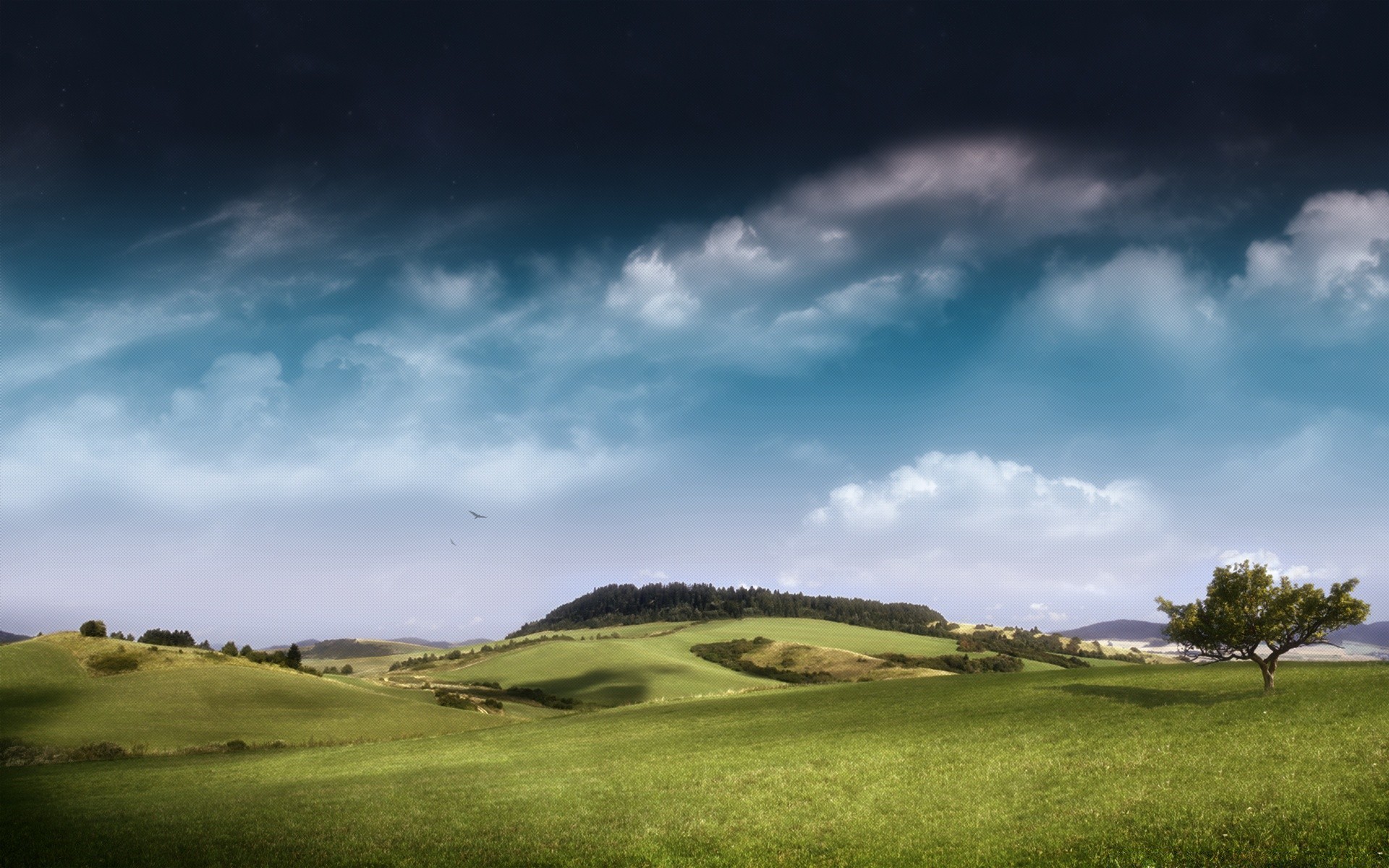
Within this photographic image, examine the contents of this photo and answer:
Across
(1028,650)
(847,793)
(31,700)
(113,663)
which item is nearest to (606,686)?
(113,663)

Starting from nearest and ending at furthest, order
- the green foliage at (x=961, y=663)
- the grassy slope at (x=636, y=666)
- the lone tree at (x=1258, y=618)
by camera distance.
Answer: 1. the lone tree at (x=1258, y=618)
2. the grassy slope at (x=636, y=666)
3. the green foliage at (x=961, y=663)

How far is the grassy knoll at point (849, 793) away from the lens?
19.9 metres

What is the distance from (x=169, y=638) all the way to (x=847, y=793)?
116192mm

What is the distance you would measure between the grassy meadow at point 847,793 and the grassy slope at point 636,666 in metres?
64.8

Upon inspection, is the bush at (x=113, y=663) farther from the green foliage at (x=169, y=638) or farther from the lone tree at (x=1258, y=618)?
the lone tree at (x=1258, y=618)

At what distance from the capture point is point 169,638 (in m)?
103

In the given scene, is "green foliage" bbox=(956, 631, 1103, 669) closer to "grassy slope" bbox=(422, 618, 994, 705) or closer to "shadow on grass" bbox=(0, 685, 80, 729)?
"grassy slope" bbox=(422, 618, 994, 705)

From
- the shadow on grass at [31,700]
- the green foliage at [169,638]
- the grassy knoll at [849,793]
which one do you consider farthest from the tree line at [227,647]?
the grassy knoll at [849,793]

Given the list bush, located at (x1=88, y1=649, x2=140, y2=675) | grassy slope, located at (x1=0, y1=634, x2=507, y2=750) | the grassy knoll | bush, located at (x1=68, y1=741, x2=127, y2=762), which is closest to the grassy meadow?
the grassy knoll

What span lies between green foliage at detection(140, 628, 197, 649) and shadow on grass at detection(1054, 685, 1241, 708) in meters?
117

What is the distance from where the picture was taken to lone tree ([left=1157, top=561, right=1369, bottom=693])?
3859 centimetres

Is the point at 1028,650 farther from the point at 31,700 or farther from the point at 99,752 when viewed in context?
Result: the point at 31,700

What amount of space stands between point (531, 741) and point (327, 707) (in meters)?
39.3

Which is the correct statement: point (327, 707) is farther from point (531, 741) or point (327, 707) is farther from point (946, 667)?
point (946, 667)
